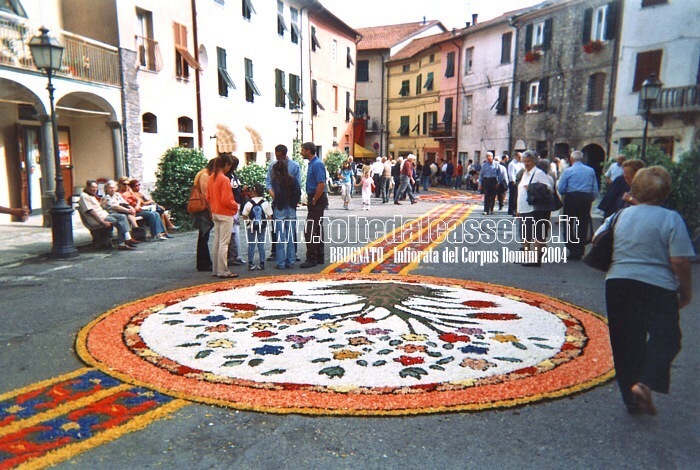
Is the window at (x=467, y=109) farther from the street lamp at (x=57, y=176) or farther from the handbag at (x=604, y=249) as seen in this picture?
the handbag at (x=604, y=249)

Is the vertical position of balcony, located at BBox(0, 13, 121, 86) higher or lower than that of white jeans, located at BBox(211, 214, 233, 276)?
higher

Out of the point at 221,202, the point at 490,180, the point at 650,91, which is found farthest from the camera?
the point at 490,180

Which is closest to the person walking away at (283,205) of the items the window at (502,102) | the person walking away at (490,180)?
the person walking away at (490,180)

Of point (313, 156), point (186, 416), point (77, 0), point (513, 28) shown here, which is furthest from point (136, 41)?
point (513, 28)

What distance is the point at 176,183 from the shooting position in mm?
13531

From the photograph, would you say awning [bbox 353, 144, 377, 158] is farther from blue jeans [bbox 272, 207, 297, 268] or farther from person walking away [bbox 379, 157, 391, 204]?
blue jeans [bbox 272, 207, 297, 268]

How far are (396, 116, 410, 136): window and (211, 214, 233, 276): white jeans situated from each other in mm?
40775

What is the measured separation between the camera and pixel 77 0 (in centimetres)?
1667

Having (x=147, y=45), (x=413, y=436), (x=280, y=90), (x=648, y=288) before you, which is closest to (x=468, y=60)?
(x=280, y=90)

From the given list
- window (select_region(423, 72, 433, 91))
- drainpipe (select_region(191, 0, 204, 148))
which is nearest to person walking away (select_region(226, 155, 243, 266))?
drainpipe (select_region(191, 0, 204, 148))

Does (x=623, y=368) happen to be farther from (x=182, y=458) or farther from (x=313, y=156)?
(x=313, y=156)

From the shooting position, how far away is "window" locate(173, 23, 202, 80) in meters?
19.6

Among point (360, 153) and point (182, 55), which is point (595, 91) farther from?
point (360, 153)

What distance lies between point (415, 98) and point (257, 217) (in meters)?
39.7
